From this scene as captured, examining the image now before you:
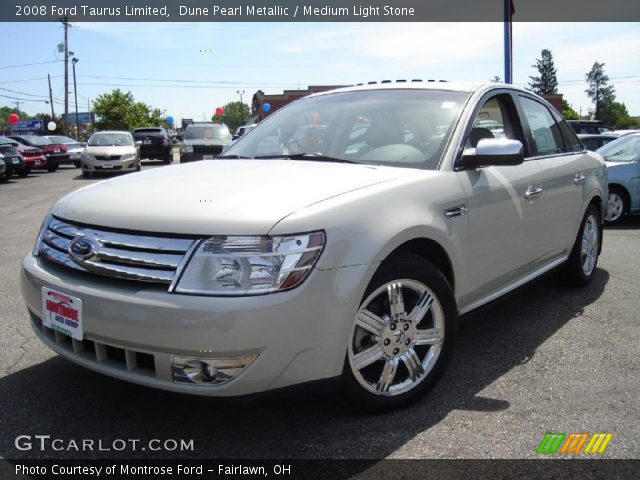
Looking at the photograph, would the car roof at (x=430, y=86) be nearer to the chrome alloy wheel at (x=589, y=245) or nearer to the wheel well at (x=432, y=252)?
the wheel well at (x=432, y=252)

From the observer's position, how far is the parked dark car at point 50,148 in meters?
23.2

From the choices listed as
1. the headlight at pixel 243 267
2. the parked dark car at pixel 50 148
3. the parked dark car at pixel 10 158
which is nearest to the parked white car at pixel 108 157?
the parked dark car at pixel 10 158

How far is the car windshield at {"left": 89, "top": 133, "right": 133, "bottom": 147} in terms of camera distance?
19594 millimetres

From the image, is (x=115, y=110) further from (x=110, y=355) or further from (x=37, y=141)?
(x=110, y=355)

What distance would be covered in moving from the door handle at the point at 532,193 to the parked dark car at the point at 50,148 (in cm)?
2244

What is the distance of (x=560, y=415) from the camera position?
2777 millimetres

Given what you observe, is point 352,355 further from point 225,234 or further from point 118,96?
point 118,96

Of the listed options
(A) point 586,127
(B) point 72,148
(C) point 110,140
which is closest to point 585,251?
(A) point 586,127

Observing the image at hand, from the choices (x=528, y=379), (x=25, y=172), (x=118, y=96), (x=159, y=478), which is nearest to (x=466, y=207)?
(x=528, y=379)

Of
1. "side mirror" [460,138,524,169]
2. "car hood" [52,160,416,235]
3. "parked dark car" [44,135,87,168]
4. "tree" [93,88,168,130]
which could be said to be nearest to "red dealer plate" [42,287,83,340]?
"car hood" [52,160,416,235]

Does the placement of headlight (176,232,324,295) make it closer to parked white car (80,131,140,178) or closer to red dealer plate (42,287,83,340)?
red dealer plate (42,287,83,340)

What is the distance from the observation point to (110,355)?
2439 mm

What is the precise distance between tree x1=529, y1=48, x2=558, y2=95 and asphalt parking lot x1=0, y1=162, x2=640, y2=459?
110185 millimetres

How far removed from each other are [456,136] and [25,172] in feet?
68.5
